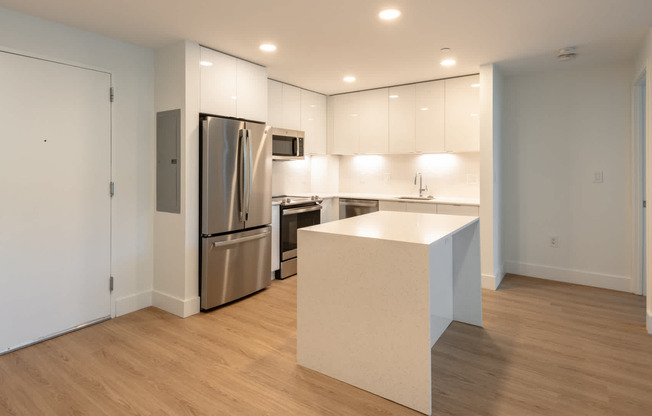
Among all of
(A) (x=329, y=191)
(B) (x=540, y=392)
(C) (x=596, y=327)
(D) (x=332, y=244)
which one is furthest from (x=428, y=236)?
(A) (x=329, y=191)

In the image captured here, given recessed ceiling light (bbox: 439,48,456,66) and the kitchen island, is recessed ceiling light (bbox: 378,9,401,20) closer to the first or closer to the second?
recessed ceiling light (bbox: 439,48,456,66)

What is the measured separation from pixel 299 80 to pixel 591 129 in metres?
3.41

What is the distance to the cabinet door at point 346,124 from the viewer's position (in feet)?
17.5

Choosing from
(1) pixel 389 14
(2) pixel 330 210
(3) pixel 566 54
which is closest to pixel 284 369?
(1) pixel 389 14

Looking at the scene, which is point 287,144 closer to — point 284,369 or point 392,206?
point 392,206

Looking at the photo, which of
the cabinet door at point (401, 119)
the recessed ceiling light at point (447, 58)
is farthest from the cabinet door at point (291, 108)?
the recessed ceiling light at point (447, 58)

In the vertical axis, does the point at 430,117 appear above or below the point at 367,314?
above

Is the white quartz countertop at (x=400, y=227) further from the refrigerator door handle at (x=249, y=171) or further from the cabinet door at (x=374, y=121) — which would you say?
the cabinet door at (x=374, y=121)

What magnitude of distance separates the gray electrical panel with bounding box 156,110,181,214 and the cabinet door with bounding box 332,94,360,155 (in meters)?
2.68

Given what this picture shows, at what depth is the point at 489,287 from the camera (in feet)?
13.3

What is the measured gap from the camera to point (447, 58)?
3742 mm

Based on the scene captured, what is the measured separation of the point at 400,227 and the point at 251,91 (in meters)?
2.33

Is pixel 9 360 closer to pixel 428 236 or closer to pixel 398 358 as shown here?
pixel 398 358

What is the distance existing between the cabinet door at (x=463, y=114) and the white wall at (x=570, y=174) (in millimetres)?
551
